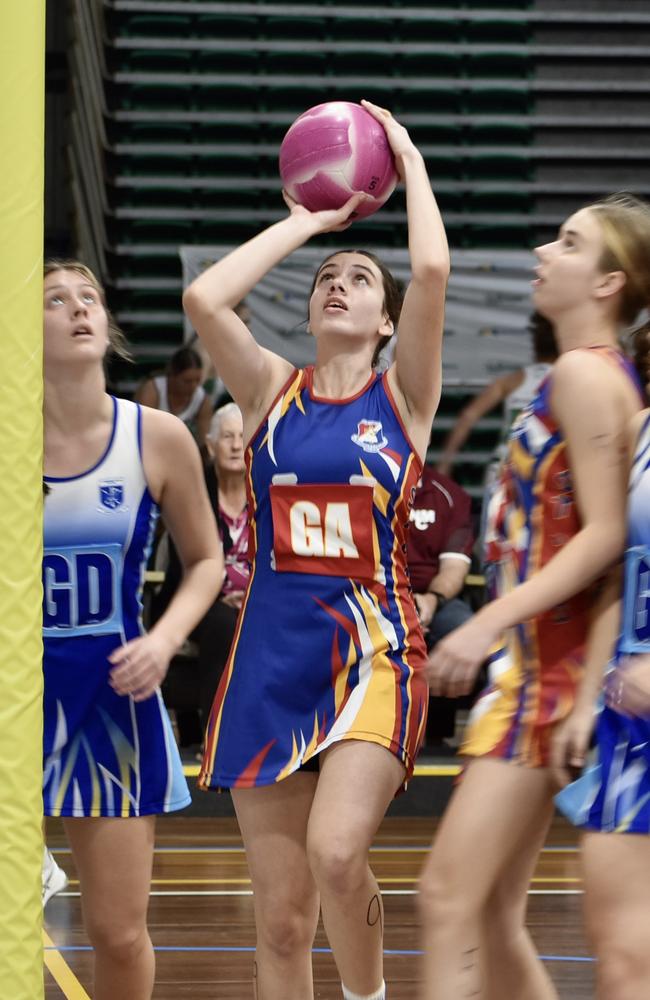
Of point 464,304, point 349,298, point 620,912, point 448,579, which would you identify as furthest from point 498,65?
point 620,912

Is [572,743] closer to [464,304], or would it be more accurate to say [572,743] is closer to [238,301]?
[238,301]

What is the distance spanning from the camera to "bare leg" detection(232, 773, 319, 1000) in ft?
8.36

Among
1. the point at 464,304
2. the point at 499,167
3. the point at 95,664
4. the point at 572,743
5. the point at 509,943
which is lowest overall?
the point at 464,304

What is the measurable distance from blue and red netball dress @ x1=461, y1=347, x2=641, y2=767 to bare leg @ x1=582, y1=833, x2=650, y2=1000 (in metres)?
0.26

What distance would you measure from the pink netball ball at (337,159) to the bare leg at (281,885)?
1.14m

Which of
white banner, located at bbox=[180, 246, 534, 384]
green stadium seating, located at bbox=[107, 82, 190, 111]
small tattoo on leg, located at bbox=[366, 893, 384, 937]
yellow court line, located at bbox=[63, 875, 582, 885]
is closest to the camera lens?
small tattoo on leg, located at bbox=[366, 893, 384, 937]

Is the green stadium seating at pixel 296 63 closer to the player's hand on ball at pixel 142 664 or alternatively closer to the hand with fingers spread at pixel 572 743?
the player's hand on ball at pixel 142 664

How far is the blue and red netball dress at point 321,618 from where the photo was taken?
8.48ft

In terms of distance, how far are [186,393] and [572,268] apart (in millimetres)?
4959

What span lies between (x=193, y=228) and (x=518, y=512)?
7476mm

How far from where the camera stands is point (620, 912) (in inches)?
75.8

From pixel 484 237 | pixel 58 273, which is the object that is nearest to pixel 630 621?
pixel 58 273

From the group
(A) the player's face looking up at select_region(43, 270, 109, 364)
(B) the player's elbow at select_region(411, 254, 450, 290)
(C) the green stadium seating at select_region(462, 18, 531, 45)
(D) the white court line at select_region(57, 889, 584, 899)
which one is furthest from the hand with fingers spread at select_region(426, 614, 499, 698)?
(C) the green stadium seating at select_region(462, 18, 531, 45)

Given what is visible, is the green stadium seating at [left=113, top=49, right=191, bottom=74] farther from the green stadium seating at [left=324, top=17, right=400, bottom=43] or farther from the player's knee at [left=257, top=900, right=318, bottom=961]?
the player's knee at [left=257, top=900, right=318, bottom=961]
